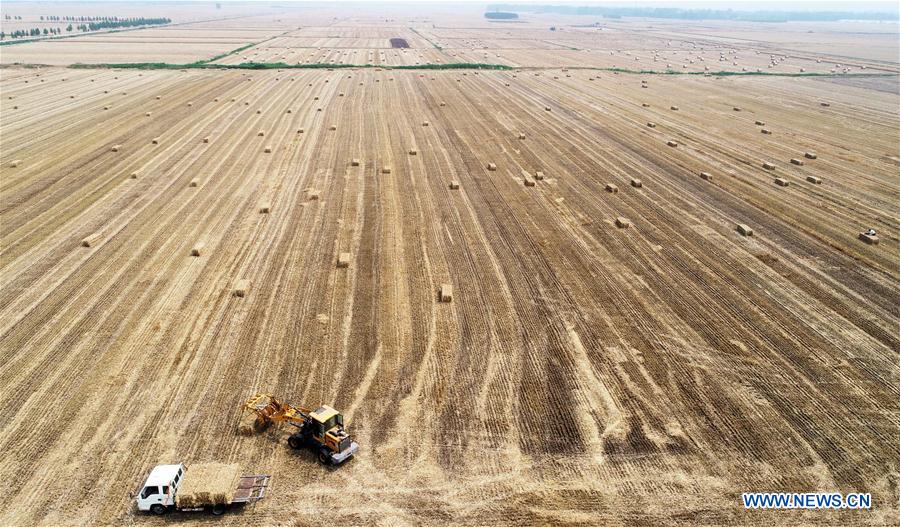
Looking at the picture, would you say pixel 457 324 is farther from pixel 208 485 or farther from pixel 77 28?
pixel 77 28

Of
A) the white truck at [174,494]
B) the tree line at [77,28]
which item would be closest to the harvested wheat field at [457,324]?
the white truck at [174,494]

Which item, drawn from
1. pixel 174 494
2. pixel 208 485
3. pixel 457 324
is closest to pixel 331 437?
pixel 208 485

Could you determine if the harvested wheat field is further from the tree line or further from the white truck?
the tree line

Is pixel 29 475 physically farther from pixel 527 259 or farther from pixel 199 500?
pixel 527 259

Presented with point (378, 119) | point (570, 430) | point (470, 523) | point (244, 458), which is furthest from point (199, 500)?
point (378, 119)

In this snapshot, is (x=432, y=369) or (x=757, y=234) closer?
(x=432, y=369)

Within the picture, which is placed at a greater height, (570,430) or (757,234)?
(757,234)
